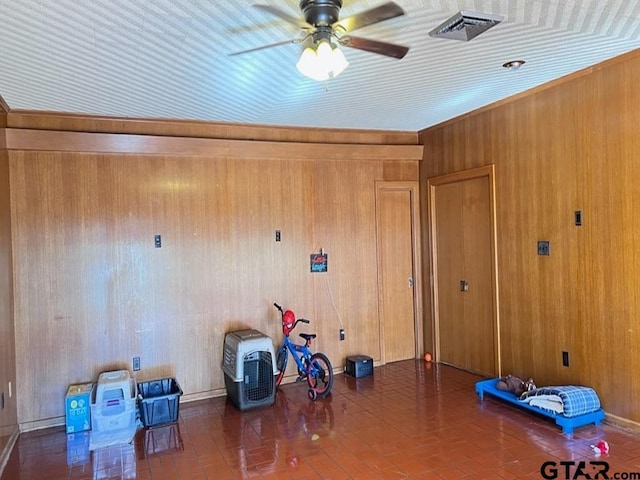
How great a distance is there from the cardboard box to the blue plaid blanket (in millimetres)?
3963

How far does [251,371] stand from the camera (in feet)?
14.6

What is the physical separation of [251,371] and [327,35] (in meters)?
3.15

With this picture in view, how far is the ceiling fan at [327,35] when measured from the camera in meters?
2.33

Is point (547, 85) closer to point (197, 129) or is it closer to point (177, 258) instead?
point (197, 129)

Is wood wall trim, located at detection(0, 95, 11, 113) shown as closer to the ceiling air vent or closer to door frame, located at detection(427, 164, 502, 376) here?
the ceiling air vent

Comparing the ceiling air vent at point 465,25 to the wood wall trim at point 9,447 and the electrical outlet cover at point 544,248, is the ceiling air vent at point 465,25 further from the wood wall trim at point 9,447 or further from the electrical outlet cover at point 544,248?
the wood wall trim at point 9,447

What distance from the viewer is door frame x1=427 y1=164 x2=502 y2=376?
4852mm

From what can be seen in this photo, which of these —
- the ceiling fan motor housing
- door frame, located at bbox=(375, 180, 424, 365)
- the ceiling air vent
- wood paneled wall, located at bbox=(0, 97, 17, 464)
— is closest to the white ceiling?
the ceiling air vent

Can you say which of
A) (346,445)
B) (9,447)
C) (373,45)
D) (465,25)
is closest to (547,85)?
(465,25)

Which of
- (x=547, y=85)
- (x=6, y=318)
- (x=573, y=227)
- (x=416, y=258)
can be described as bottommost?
(x=6, y=318)

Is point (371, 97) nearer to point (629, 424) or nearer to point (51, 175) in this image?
point (51, 175)

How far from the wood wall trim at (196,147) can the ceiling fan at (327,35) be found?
2443 mm

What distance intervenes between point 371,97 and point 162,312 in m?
2.96

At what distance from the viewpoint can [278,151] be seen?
17.1 ft
